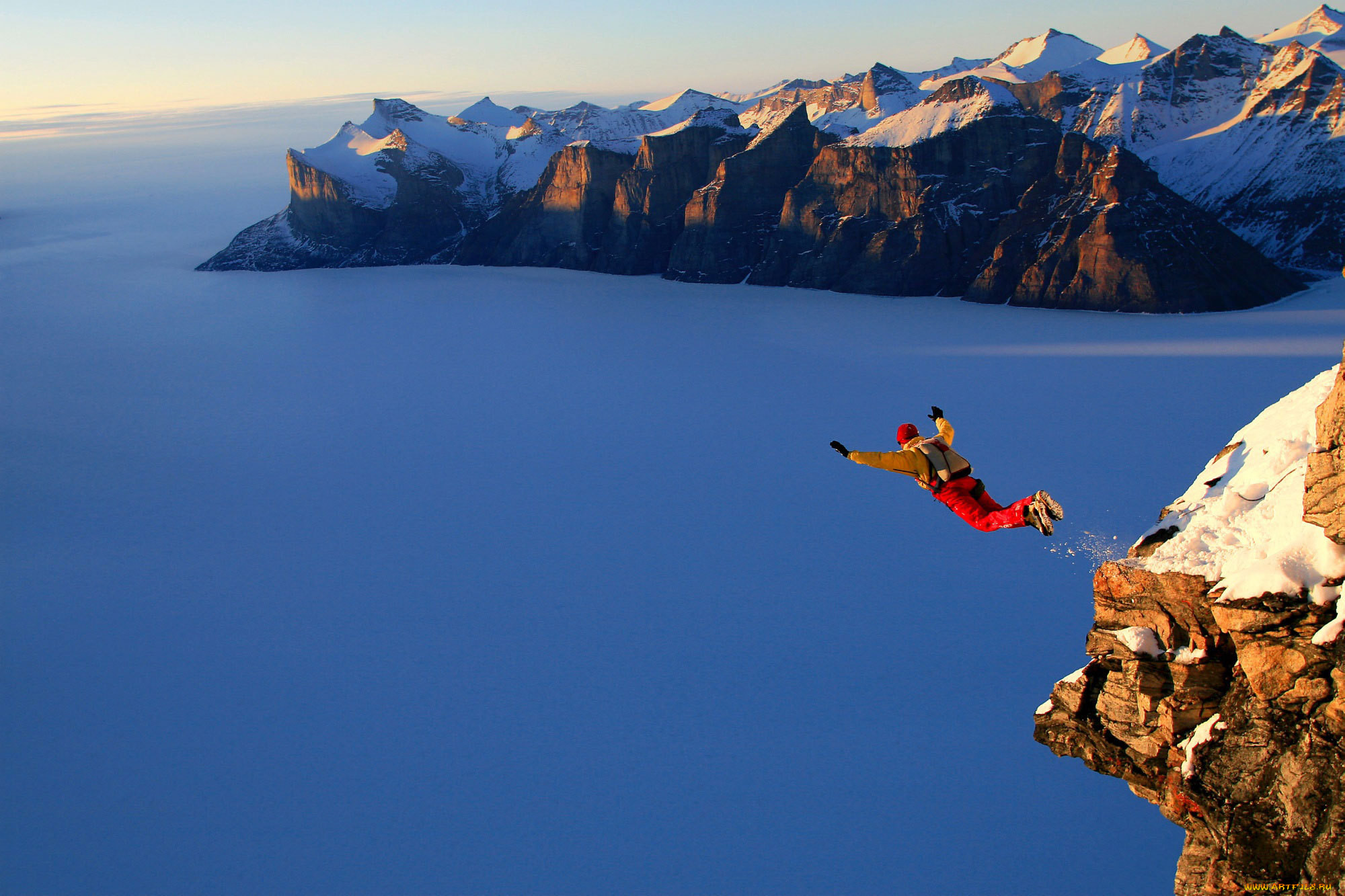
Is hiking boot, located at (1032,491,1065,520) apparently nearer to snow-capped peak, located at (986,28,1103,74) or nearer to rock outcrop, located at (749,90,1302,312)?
rock outcrop, located at (749,90,1302,312)

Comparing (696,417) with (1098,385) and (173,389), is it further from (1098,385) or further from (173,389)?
(173,389)

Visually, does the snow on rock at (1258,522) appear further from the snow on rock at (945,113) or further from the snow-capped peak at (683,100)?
the snow-capped peak at (683,100)

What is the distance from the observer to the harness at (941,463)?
12383mm

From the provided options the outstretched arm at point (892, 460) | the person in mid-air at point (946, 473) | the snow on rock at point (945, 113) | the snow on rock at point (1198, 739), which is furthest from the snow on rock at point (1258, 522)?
the snow on rock at point (945, 113)

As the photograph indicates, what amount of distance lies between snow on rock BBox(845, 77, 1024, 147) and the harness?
230ft

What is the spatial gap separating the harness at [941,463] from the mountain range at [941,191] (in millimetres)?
57802

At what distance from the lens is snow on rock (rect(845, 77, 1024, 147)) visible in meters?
75.0

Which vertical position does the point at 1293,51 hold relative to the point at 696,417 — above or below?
above

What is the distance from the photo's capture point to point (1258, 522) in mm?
8898

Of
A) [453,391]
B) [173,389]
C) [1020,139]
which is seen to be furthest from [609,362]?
[1020,139]

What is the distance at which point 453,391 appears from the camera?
172 feet

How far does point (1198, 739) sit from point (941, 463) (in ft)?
15.4

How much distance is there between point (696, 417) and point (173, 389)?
35585 millimetres

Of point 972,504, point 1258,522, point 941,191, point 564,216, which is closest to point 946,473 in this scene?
point 972,504
